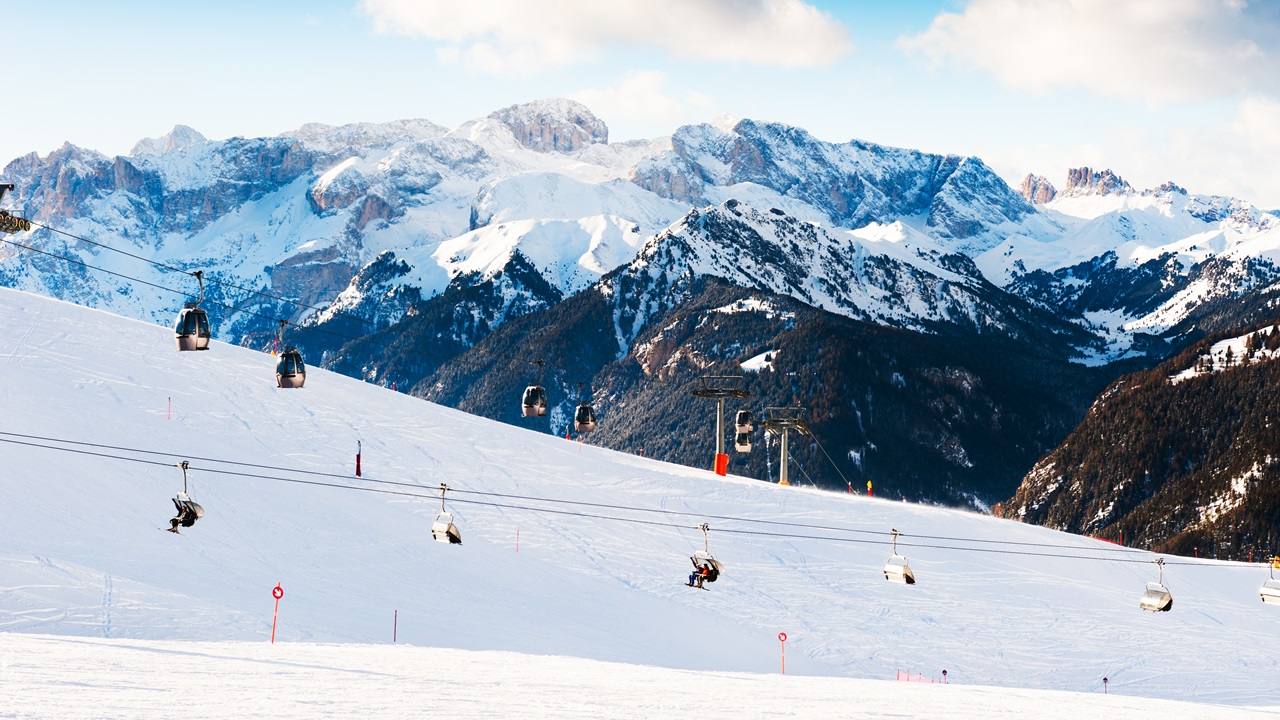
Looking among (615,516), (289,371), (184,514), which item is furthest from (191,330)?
(615,516)

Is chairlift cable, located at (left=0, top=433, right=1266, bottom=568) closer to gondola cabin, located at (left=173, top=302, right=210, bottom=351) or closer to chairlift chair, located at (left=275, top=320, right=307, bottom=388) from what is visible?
chairlift chair, located at (left=275, top=320, right=307, bottom=388)

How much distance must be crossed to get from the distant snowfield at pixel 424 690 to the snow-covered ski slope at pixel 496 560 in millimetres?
11924

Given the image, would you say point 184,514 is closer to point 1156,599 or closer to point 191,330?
point 191,330

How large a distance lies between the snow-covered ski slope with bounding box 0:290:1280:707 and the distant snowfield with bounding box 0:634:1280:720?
39.1ft

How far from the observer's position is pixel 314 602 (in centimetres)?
5284

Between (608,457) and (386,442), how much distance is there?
612 inches

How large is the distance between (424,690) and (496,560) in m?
31.6

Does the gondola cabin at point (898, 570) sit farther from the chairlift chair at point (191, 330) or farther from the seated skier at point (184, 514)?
the chairlift chair at point (191, 330)

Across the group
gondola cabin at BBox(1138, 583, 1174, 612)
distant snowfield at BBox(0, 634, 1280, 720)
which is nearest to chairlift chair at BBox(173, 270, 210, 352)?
distant snowfield at BBox(0, 634, 1280, 720)

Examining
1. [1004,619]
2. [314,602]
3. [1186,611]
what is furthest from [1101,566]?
[314,602]

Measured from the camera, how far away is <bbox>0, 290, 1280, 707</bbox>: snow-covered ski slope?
52219mm

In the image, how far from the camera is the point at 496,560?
61562mm

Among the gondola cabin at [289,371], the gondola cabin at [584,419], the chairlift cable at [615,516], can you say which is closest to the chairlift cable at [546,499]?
the chairlift cable at [615,516]

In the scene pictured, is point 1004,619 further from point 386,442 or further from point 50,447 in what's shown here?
point 50,447
